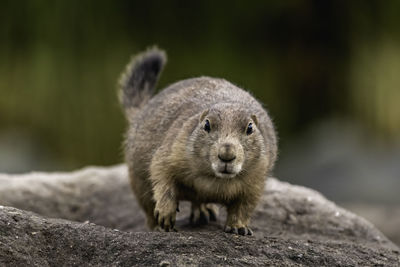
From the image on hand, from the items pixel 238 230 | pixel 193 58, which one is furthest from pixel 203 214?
pixel 193 58

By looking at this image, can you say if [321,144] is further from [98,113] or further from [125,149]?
[125,149]

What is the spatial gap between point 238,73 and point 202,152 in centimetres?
974

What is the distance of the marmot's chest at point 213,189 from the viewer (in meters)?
7.04

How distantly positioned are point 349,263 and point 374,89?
33.2 feet

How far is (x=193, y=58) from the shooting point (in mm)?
16344

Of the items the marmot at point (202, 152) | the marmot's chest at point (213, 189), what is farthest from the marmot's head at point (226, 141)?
the marmot's chest at point (213, 189)

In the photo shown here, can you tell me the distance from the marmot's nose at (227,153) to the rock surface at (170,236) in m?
0.67

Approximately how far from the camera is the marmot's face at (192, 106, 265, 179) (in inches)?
257

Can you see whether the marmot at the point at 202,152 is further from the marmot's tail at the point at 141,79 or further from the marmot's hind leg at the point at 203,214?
the marmot's tail at the point at 141,79

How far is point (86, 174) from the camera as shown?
35.8ft

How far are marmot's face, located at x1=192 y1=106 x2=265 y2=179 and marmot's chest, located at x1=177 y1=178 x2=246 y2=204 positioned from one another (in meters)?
0.14

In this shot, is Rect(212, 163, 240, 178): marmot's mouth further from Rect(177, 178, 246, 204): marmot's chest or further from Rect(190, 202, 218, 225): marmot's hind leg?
Rect(190, 202, 218, 225): marmot's hind leg

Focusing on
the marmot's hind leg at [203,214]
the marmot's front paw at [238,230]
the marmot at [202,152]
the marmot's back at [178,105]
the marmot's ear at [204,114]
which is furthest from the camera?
the marmot's hind leg at [203,214]

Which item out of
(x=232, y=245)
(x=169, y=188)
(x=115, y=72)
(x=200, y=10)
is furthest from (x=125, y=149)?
(x=200, y=10)
